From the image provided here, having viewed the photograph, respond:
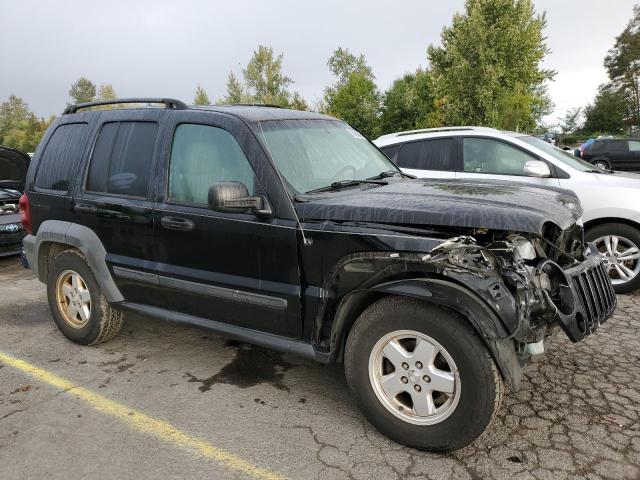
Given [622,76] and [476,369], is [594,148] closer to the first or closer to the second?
[476,369]

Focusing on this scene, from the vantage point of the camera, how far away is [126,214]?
12.2 feet

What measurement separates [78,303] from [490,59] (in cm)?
2117

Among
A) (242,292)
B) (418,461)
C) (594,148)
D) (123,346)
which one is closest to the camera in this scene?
(418,461)

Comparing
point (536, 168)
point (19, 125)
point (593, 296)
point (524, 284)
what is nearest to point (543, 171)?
point (536, 168)

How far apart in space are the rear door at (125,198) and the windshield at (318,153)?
0.96 m

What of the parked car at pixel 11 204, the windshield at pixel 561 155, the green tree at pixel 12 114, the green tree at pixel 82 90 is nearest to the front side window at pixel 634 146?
the windshield at pixel 561 155

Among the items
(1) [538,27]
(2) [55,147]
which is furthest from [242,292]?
(1) [538,27]

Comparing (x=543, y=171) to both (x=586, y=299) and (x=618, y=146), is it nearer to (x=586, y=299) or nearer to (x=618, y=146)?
(x=586, y=299)

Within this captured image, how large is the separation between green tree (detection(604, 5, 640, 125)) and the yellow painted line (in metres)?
67.5

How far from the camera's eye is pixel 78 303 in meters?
4.28

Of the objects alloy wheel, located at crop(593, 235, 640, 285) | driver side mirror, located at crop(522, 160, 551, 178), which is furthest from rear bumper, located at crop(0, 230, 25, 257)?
alloy wheel, located at crop(593, 235, 640, 285)

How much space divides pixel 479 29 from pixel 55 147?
2077 centimetres

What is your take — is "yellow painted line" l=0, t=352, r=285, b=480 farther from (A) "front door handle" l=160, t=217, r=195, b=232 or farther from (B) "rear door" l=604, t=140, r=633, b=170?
(B) "rear door" l=604, t=140, r=633, b=170

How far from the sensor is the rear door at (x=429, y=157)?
6273 mm
